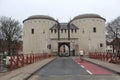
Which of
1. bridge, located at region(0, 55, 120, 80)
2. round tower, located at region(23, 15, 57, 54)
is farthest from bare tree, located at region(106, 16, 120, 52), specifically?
bridge, located at region(0, 55, 120, 80)

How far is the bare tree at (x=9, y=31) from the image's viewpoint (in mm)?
72688

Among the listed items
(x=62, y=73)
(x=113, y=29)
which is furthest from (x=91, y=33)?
(x=62, y=73)

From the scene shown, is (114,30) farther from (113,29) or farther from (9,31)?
(9,31)

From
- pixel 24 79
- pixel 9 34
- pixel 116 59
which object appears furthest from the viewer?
pixel 9 34

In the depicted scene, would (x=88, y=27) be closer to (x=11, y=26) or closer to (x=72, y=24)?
(x=72, y=24)

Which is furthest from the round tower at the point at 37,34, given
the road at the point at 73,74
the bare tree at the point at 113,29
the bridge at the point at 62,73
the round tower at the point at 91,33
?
the road at the point at 73,74

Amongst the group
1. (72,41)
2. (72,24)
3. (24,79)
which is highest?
(72,24)

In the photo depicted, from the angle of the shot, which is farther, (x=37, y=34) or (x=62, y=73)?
(x=37, y=34)

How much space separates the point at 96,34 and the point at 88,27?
3820 millimetres

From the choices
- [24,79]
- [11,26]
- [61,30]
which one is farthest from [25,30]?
[24,79]

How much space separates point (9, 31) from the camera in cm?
7319

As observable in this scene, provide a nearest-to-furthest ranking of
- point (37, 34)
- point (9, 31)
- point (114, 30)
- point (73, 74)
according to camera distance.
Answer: point (73, 74) < point (9, 31) < point (114, 30) < point (37, 34)

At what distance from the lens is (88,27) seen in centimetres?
9244

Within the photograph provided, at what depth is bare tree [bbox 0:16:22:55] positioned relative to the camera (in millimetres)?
72688
